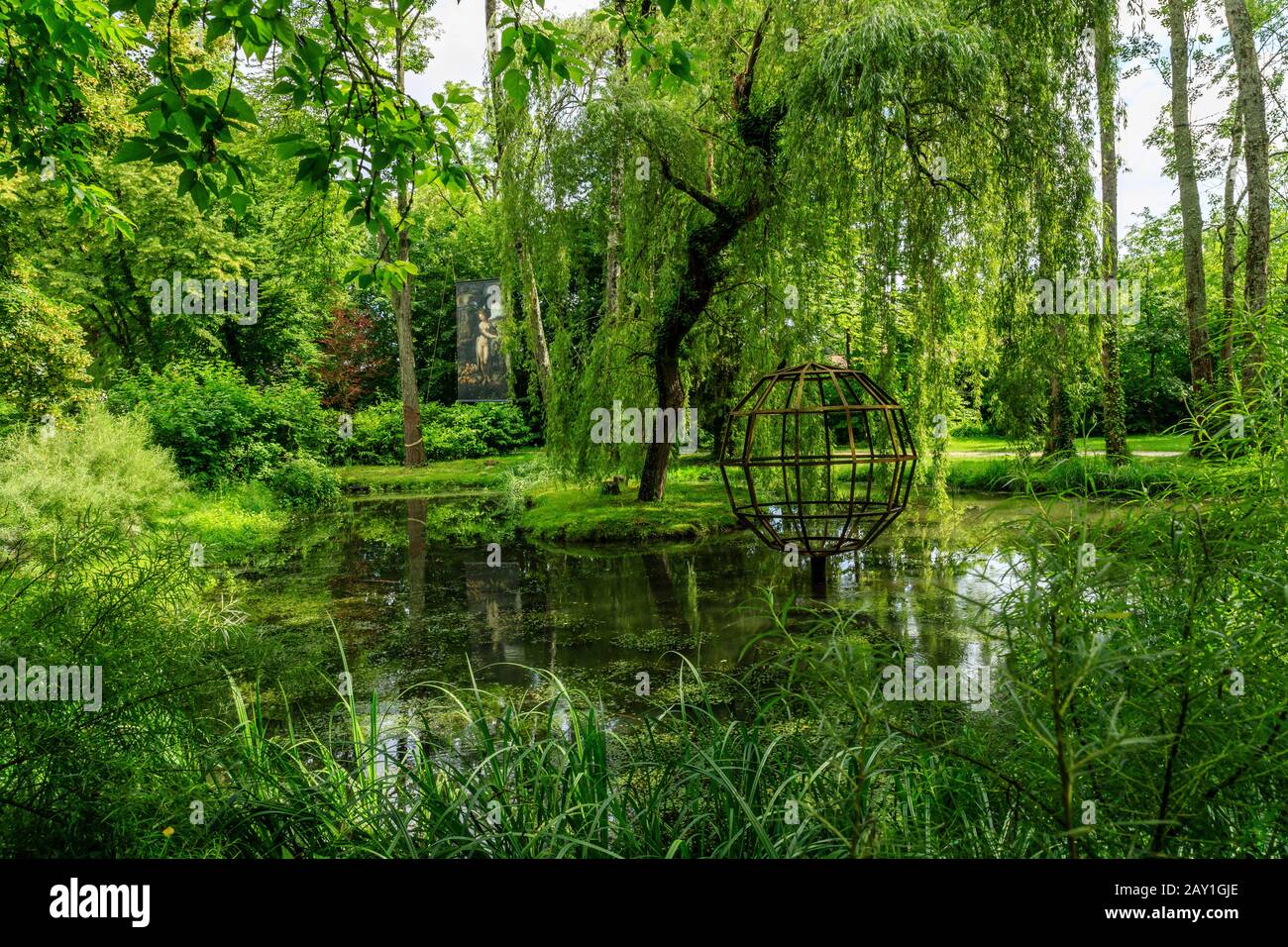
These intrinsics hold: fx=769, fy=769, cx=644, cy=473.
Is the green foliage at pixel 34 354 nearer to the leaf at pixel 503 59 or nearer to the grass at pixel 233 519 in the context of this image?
the grass at pixel 233 519

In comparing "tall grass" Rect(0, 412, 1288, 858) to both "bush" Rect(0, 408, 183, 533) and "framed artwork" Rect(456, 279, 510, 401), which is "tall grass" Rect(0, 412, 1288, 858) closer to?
"bush" Rect(0, 408, 183, 533)

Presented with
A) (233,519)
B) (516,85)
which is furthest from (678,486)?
(516,85)

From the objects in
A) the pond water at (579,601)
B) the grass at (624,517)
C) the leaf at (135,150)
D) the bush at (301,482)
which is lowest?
the pond water at (579,601)

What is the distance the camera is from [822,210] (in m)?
6.43

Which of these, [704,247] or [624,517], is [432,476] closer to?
[624,517]

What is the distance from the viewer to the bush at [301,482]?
571 inches

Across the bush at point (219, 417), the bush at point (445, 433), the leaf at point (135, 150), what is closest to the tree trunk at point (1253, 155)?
the leaf at point (135, 150)

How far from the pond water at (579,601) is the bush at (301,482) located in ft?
10.9

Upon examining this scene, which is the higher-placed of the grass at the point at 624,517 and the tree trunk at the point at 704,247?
the tree trunk at the point at 704,247

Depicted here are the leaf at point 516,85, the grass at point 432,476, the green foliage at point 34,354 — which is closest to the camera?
the leaf at point 516,85
